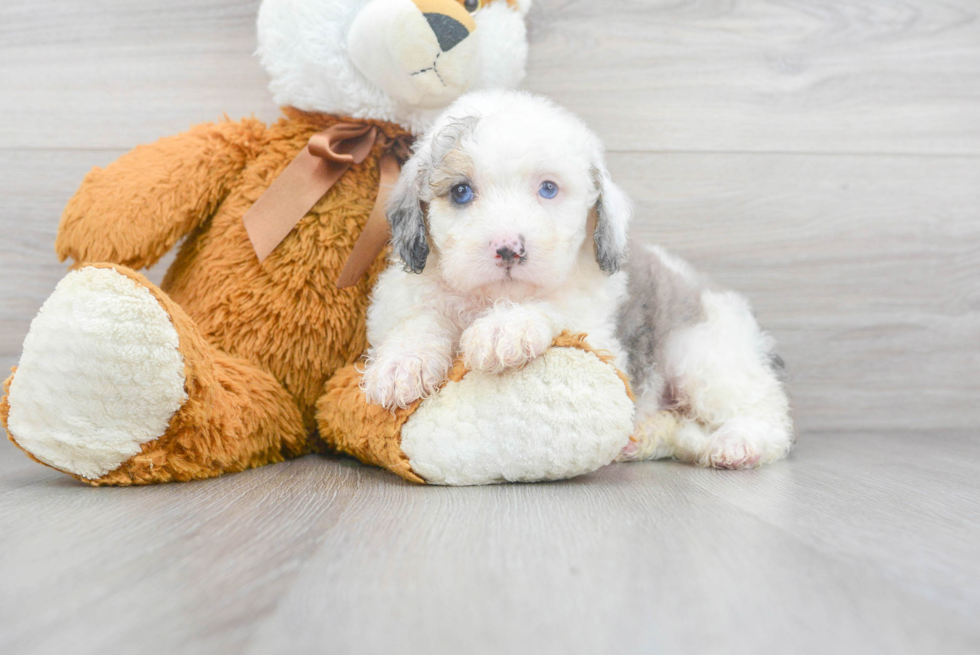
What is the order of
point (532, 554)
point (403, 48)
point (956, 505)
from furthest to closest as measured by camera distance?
point (403, 48) → point (956, 505) → point (532, 554)

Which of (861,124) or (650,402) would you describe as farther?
(861,124)

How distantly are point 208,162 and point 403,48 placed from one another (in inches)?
21.4

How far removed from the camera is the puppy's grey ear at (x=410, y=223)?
57.9 inches

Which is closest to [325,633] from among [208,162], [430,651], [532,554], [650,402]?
[430,651]

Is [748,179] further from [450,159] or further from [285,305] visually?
[285,305]

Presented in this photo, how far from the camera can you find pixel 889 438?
2.17 meters

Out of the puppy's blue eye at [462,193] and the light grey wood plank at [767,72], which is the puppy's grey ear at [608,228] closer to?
the puppy's blue eye at [462,193]

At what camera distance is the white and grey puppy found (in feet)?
4.49

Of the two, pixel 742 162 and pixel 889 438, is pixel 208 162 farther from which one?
pixel 889 438

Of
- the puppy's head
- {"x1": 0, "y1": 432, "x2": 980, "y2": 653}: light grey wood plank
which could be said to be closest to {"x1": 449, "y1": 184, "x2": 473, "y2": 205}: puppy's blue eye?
the puppy's head

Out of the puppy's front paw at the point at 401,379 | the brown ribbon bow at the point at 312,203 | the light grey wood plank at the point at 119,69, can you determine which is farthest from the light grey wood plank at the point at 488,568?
the light grey wood plank at the point at 119,69

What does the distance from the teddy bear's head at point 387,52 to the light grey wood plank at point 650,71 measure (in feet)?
1.44

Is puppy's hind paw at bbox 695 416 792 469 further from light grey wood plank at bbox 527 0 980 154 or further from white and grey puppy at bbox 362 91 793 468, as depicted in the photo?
light grey wood plank at bbox 527 0 980 154

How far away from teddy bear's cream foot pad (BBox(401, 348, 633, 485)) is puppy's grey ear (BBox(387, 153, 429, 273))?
28cm
